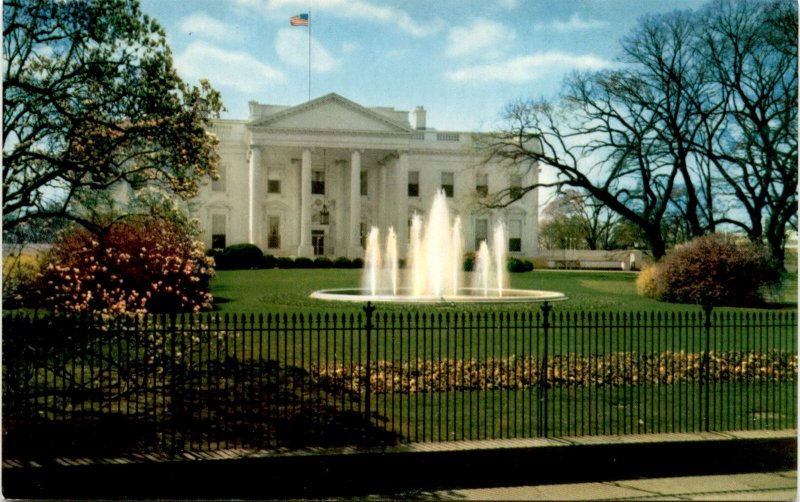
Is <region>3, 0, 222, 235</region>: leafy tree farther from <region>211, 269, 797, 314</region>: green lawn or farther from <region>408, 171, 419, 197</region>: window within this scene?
<region>408, 171, 419, 197</region>: window

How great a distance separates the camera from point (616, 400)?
28.8ft

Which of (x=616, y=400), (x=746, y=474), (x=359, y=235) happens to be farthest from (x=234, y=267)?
(x=746, y=474)

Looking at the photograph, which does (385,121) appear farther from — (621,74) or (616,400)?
(616,400)

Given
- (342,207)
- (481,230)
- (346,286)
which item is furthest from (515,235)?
(346,286)

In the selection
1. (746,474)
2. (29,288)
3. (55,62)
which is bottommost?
(746,474)

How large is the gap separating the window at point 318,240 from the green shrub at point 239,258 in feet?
39.9

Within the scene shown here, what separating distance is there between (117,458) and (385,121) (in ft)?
135

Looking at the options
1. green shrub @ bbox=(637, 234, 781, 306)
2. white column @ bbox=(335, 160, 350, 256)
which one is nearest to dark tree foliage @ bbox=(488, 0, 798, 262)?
green shrub @ bbox=(637, 234, 781, 306)

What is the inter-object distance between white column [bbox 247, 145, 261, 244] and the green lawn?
8783 mm

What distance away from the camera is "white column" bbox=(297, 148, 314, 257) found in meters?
42.5

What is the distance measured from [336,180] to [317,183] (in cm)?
128

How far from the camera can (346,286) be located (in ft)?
86.5

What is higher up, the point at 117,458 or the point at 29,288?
the point at 29,288

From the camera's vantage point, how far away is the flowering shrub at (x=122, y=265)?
12.0 meters
